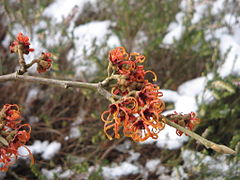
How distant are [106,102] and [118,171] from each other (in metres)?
0.59

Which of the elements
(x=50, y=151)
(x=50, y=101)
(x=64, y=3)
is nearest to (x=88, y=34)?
(x=64, y=3)

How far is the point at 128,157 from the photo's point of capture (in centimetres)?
253

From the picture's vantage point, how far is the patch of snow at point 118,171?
2.33 m

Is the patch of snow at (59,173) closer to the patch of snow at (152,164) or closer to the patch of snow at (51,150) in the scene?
the patch of snow at (51,150)

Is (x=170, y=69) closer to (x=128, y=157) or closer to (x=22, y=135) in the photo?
(x=128, y=157)

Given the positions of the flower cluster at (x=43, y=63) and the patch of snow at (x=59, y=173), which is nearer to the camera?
the flower cluster at (x=43, y=63)

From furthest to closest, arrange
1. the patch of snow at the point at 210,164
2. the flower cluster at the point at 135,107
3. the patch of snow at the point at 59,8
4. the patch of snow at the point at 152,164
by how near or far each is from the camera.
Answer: the patch of snow at the point at 59,8 < the patch of snow at the point at 152,164 < the patch of snow at the point at 210,164 < the flower cluster at the point at 135,107

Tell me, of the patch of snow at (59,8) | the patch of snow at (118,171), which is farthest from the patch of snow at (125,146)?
the patch of snow at (59,8)

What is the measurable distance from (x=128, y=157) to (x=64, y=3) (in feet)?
6.51

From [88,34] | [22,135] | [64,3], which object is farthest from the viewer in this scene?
[64,3]

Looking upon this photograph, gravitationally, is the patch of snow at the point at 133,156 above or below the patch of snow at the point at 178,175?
above

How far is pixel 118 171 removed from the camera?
92.4 inches

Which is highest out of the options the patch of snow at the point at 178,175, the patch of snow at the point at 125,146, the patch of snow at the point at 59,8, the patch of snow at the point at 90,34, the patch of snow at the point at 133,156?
the patch of snow at the point at 59,8

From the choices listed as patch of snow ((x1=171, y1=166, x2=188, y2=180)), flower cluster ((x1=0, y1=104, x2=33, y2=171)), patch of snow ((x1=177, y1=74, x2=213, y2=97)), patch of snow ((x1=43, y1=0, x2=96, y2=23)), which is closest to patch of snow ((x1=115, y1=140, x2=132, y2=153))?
patch of snow ((x1=171, y1=166, x2=188, y2=180))
